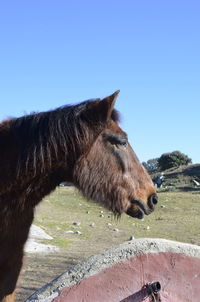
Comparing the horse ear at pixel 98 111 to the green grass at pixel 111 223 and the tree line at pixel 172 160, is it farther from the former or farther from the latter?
the tree line at pixel 172 160

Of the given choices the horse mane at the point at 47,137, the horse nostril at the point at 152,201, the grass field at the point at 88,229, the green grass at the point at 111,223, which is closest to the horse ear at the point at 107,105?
the horse mane at the point at 47,137

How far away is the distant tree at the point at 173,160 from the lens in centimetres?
3950

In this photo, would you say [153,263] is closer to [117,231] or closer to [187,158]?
[117,231]

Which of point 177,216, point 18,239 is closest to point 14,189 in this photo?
point 18,239

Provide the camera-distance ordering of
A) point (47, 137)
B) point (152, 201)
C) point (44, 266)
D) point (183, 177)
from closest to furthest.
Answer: point (47, 137), point (152, 201), point (44, 266), point (183, 177)

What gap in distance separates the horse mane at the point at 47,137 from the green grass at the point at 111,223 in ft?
15.7

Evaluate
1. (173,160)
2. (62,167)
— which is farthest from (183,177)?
(62,167)

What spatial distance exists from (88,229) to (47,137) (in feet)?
30.1

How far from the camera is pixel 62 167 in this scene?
330 cm

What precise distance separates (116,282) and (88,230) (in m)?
A: 10.0

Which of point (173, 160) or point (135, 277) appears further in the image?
point (173, 160)

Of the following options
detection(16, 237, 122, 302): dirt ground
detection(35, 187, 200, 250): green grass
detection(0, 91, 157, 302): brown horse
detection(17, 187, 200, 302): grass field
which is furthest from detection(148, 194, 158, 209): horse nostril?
detection(35, 187, 200, 250): green grass

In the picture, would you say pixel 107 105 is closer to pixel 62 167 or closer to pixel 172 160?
pixel 62 167

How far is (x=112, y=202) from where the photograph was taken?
350cm
